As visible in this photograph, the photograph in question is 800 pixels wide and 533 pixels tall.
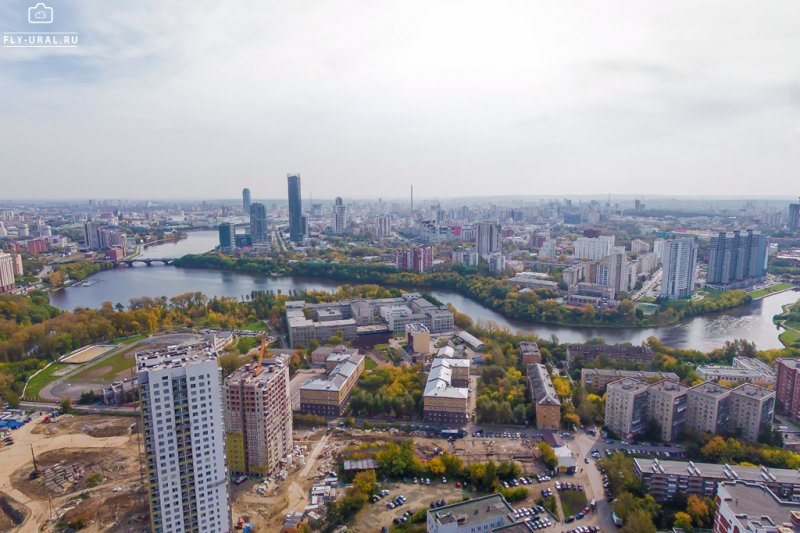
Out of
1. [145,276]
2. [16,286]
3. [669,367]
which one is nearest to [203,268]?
[145,276]

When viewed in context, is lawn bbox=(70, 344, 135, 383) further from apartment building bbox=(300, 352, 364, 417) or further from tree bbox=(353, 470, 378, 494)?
tree bbox=(353, 470, 378, 494)

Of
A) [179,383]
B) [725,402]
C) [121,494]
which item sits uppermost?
[179,383]

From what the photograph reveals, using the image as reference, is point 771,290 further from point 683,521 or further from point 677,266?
point 683,521

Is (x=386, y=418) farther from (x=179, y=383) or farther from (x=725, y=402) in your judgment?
(x=725, y=402)

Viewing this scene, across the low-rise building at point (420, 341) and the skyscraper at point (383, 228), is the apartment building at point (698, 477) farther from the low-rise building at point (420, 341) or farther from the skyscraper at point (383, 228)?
the skyscraper at point (383, 228)

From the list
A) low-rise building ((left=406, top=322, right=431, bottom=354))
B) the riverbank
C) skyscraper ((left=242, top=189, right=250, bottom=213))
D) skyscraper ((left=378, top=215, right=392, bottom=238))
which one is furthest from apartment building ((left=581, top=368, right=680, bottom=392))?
skyscraper ((left=242, top=189, right=250, bottom=213))

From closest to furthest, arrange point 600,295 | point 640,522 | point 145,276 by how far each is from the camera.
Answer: point 640,522
point 600,295
point 145,276

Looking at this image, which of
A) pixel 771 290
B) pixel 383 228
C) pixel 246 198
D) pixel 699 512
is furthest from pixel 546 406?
pixel 246 198
